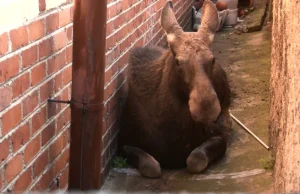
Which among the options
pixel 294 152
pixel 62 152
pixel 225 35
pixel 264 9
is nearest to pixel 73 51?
pixel 62 152

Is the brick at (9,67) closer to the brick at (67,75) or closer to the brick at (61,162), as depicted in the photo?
the brick at (67,75)

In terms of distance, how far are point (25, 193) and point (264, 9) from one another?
35.2 feet

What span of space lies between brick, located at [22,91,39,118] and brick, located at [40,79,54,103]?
0.28 ft

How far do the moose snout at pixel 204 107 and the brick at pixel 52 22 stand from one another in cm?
138

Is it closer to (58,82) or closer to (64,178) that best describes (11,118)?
(58,82)

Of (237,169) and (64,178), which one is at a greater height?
(64,178)

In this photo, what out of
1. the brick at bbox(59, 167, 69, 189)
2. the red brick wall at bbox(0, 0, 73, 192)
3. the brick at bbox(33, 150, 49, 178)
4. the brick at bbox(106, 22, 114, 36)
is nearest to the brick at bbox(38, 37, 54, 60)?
the red brick wall at bbox(0, 0, 73, 192)

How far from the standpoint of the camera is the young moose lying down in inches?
183

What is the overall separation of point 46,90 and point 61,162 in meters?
0.58

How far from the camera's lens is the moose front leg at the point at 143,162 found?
4.77 meters

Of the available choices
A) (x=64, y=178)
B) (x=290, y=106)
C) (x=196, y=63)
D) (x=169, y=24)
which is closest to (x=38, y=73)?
(x=64, y=178)

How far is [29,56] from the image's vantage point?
3.02 meters

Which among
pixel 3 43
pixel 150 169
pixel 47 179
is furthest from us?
pixel 150 169

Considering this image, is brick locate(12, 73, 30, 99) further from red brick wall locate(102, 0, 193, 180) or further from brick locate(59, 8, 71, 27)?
red brick wall locate(102, 0, 193, 180)
